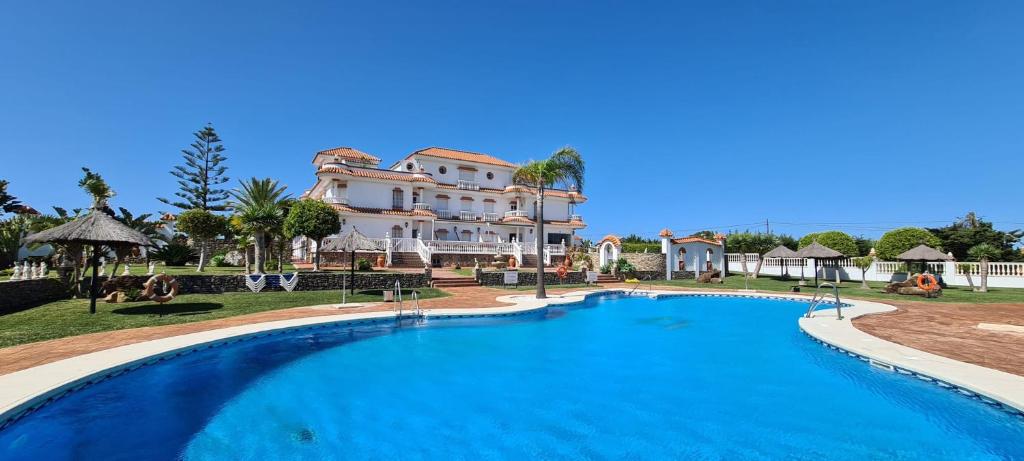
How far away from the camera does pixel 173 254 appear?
26266 mm

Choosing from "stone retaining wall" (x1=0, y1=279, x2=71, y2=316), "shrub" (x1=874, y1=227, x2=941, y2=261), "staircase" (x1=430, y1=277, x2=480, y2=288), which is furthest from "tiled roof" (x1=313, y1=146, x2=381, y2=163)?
"shrub" (x1=874, y1=227, x2=941, y2=261)

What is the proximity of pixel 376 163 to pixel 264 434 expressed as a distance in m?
33.9

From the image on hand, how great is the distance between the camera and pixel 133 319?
11.6 metres

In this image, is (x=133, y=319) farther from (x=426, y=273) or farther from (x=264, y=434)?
(x=426, y=273)

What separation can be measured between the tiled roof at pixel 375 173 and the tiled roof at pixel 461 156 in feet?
11.8

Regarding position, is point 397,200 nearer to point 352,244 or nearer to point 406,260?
point 406,260

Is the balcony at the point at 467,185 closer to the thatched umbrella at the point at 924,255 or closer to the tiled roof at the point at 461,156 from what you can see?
the tiled roof at the point at 461,156

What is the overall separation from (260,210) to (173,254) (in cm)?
1071

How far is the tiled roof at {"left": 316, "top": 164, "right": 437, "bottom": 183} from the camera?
109ft

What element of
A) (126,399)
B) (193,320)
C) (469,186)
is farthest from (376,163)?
(126,399)

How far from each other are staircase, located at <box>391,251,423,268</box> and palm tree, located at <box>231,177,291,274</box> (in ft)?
23.9

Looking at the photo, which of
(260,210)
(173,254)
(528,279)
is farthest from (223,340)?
(173,254)

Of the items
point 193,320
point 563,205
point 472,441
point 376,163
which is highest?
point 376,163

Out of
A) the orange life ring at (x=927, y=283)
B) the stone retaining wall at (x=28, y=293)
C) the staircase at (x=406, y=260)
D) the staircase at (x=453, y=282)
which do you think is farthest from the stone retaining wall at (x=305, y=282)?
the orange life ring at (x=927, y=283)
